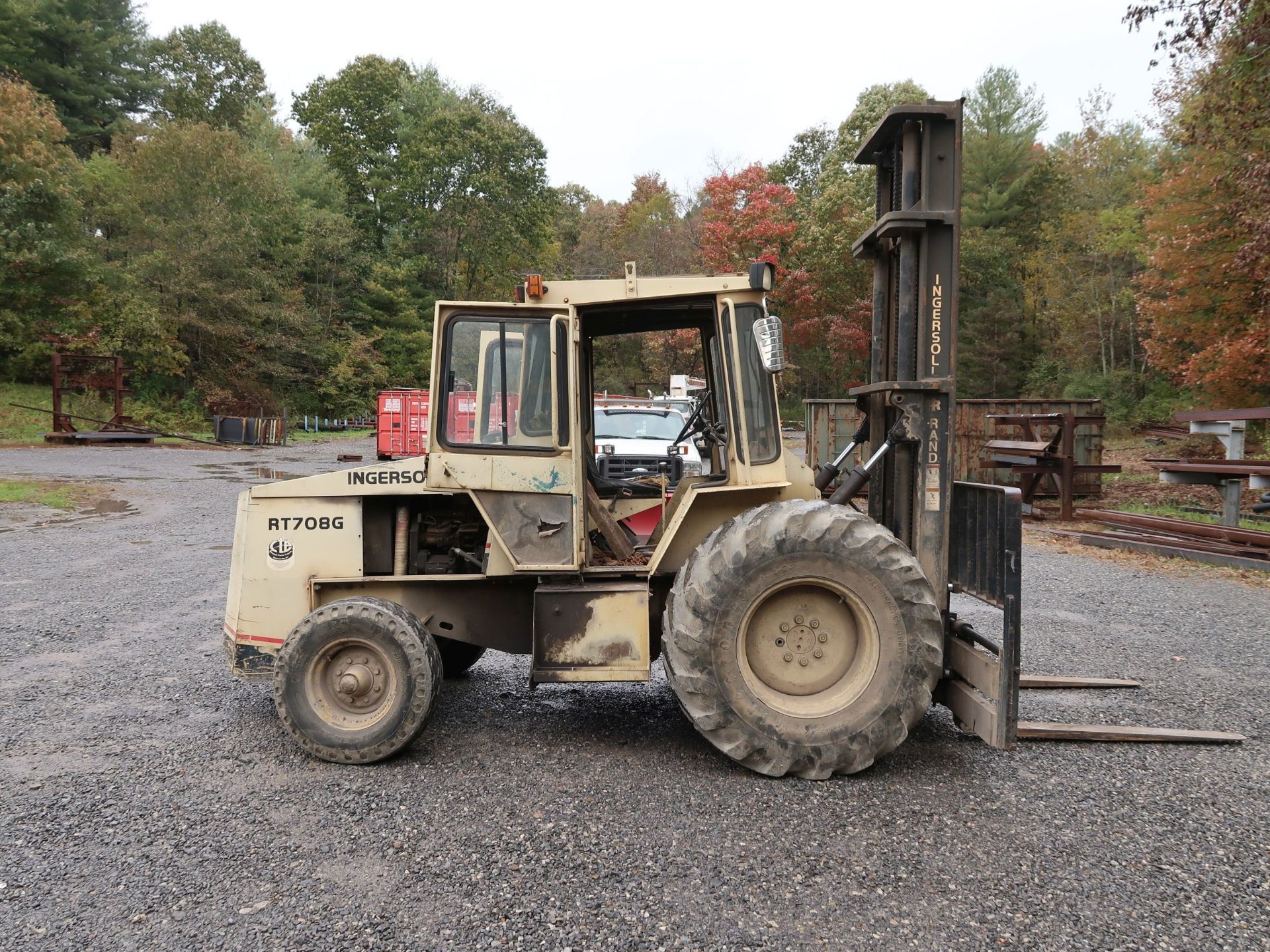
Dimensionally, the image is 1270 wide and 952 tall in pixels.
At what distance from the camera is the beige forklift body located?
177 inches

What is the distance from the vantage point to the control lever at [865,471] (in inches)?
182

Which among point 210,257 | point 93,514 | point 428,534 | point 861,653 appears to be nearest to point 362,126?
point 210,257

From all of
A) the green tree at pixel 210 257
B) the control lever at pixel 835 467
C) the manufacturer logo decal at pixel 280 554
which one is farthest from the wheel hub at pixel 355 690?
the green tree at pixel 210 257

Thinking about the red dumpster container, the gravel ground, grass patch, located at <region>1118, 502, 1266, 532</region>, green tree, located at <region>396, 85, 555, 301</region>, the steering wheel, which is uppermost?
green tree, located at <region>396, 85, 555, 301</region>

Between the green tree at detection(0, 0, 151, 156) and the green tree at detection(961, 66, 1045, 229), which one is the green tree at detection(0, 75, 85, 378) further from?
the green tree at detection(961, 66, 1045, 229)

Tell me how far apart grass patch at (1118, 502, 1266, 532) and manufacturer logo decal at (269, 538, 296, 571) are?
12.5 metres

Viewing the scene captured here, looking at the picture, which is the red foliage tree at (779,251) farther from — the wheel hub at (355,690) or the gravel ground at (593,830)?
the wheel hub at (355,690)

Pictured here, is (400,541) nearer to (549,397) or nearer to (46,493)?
(549,397)

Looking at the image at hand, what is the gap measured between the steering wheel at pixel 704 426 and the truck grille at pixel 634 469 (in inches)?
17.4

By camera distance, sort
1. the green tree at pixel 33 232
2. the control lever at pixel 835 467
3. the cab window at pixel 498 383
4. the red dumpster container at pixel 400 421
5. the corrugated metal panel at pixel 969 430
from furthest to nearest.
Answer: the green tree at pixel 33 232 → the red dumpster container at pixel 400 421 → the corrugated metal panel at pixel 969 430 → the control lever at pixel 835 467 → the cab window at pixel 498 383

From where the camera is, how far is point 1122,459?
24.5 metres

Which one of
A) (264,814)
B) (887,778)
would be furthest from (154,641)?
(887,778)

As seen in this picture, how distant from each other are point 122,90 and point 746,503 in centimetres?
5193

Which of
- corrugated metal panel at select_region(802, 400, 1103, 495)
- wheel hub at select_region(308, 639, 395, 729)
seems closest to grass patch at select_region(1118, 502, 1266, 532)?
corrugated metal panel at select_region(802, 400, 1103, 495)
